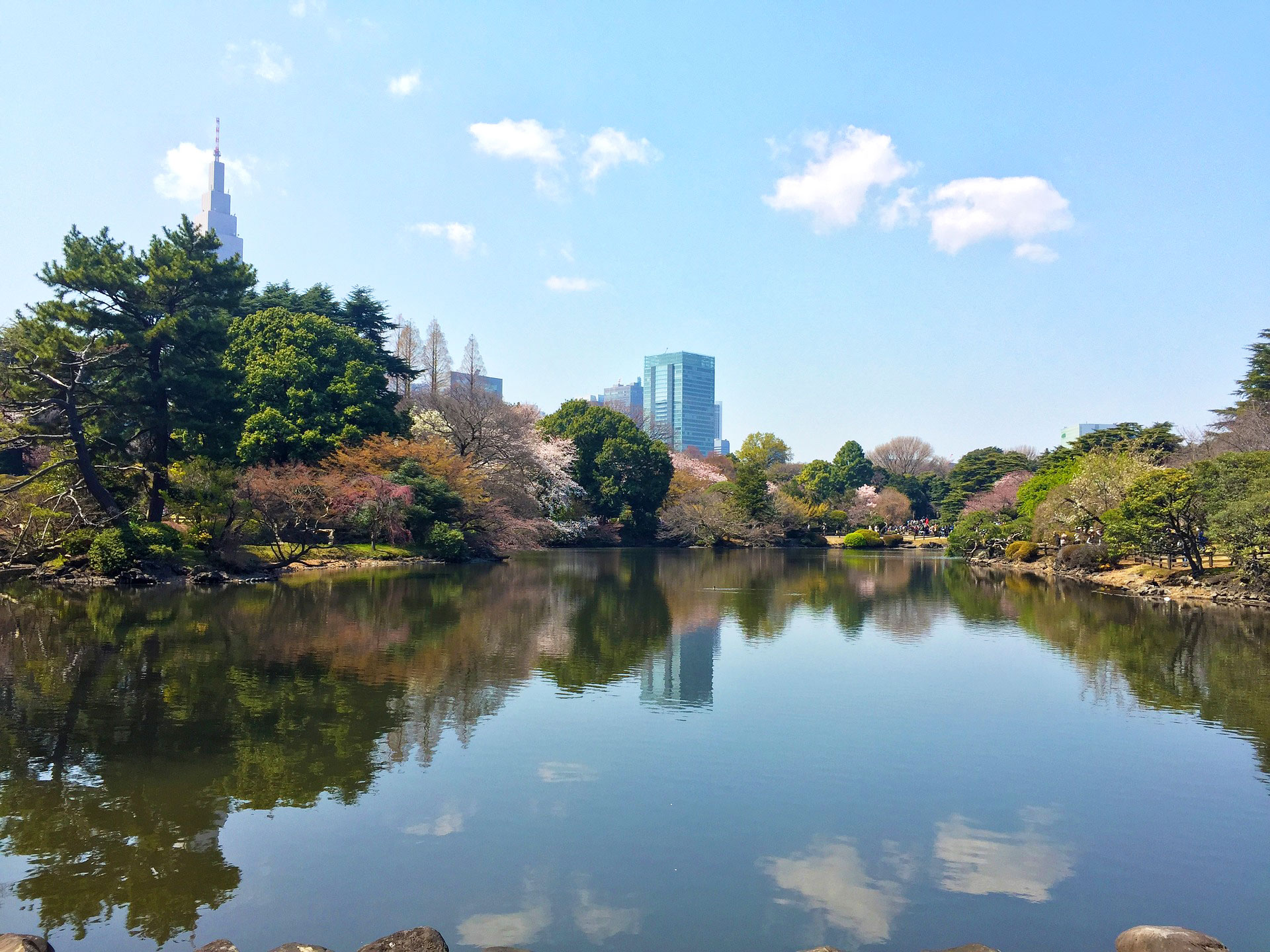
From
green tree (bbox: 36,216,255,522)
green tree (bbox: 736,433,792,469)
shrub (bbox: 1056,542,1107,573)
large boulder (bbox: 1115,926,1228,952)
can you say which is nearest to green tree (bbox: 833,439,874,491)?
green tree (bbox: 736,433,792,469)

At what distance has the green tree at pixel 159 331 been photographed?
890 inches

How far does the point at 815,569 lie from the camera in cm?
3622

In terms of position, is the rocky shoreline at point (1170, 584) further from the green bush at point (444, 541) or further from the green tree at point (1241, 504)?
the green bush at point (444, 541)

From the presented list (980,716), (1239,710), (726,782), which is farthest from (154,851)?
(1239,710)

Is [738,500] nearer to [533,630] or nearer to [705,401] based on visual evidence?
[533,630]

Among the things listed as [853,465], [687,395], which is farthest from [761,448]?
[687,395]

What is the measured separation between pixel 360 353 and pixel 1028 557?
31.5m

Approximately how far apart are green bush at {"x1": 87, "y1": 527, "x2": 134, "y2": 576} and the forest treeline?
0.04 m

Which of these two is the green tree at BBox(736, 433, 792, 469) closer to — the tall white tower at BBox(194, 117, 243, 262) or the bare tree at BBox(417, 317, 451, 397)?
the bare tree at BBox(417, 317, 451, 397)

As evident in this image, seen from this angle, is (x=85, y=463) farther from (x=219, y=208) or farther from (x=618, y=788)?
(x=219, y=208)

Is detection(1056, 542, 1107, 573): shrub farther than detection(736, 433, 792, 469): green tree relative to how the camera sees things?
No

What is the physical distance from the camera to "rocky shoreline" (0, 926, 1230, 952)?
457 cm

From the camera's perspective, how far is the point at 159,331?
2294cm

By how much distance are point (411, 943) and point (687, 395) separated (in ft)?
572
